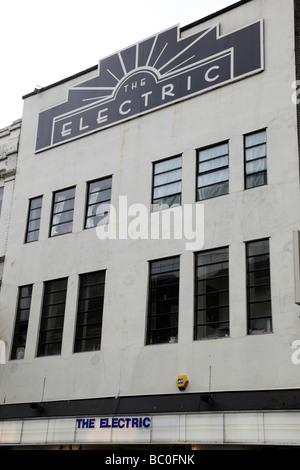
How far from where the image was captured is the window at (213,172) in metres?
19.1

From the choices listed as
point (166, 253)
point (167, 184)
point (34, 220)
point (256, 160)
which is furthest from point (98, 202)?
point (256, 160)

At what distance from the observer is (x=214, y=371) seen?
1688cm

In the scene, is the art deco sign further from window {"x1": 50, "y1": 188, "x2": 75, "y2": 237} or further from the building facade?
window {"x1": 50, "y1": 188, "x2": 75, "y2": 237}

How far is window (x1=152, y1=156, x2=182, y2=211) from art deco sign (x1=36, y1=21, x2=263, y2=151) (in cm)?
228

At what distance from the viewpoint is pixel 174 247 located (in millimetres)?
19188

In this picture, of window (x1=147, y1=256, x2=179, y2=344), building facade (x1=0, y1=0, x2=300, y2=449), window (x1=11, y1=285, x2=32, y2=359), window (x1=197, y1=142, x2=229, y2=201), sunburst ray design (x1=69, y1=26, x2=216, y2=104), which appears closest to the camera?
building facade (x1=0, y1=0, x2=300, y2=449)

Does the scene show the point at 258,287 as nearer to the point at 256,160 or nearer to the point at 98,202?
the point at 256,160

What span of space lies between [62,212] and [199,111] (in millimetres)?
6421

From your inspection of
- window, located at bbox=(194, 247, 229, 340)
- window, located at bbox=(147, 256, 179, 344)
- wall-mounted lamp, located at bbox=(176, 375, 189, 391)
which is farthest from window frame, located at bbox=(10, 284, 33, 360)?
window, located at bbox=(194, 247, 229, 340)

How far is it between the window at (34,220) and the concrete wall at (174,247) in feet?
0.74

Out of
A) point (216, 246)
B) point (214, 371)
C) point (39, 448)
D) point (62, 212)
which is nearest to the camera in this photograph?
point (214, 371)

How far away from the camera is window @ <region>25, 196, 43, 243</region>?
76.4 ft
